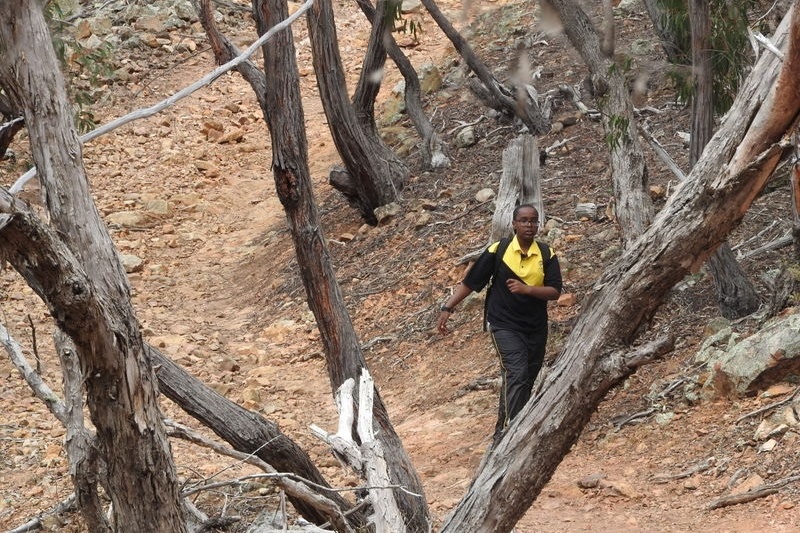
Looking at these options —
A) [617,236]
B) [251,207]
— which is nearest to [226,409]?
[617,236]

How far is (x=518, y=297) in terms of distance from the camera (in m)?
6.55

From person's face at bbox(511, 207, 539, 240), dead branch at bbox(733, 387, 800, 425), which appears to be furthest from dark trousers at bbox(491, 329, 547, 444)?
dead branch at bbox(733, 387, 800, 425)

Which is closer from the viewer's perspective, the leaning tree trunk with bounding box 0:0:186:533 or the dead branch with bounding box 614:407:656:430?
the leaning tree trunk with bounding box 0:0:186:533

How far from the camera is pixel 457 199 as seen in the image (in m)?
12.8

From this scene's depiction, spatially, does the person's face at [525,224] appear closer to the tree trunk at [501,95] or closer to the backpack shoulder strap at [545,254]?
the backpack shoulder strap at [545,254]

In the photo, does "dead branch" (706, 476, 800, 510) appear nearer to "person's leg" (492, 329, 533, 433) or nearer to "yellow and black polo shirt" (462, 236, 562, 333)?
"person's leg" (492, 329, 533, 433)

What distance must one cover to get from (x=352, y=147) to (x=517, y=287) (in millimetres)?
6693

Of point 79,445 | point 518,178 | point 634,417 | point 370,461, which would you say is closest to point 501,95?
point 518,178

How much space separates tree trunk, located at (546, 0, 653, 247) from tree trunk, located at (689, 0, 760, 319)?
414 millimetres

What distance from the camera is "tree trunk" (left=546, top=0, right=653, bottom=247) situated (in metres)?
7.75

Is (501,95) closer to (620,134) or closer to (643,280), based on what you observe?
(620,134)

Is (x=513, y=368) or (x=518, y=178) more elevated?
(x=518, y=178)

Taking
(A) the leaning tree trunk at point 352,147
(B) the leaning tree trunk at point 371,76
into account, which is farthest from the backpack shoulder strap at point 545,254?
(B) the leaning tree trunk at point 371,76

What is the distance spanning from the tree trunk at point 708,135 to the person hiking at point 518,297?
1738mm
